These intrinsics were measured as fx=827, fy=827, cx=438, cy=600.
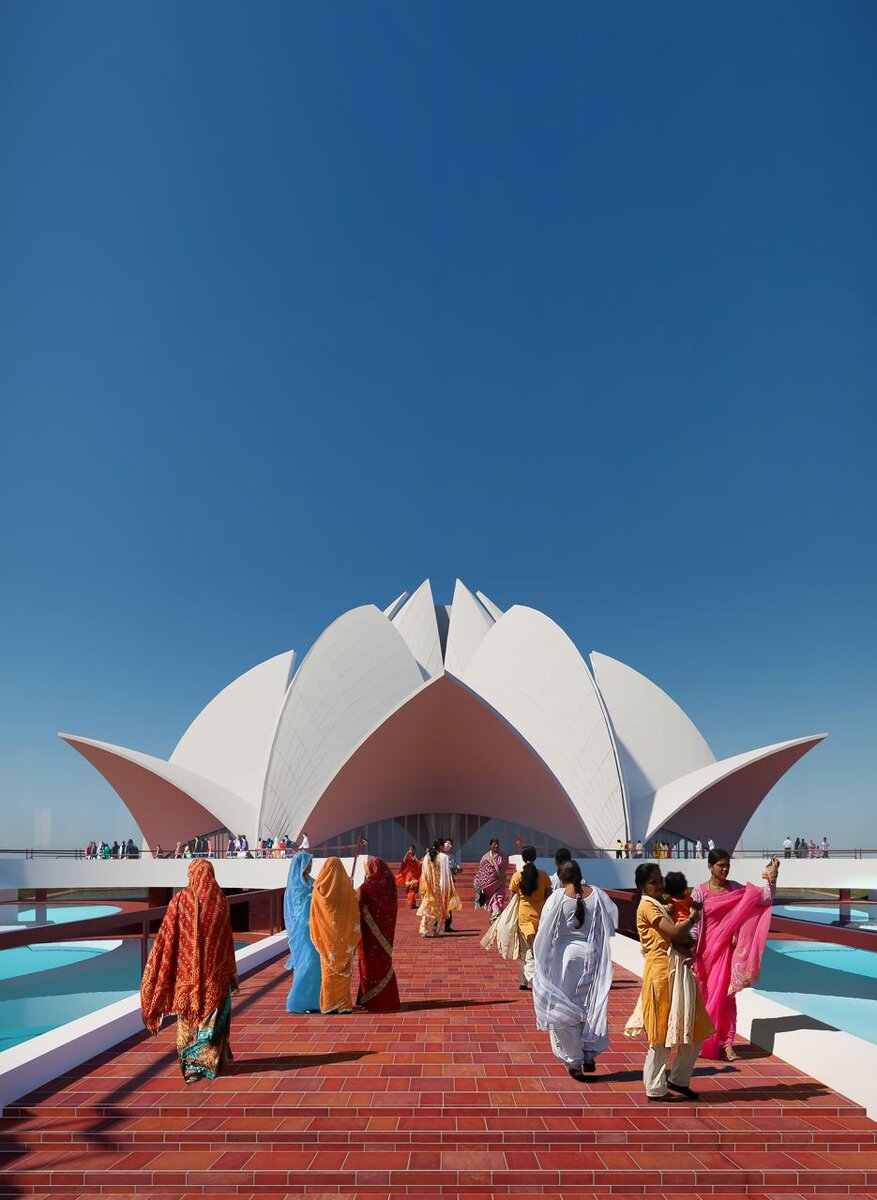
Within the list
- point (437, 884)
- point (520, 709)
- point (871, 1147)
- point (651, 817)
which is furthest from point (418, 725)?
point (871, 1147)

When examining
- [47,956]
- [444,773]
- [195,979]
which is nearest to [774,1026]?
[195,979]

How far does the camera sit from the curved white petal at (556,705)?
2238 cm

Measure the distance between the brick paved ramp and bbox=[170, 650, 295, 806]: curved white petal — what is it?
66.8 ft

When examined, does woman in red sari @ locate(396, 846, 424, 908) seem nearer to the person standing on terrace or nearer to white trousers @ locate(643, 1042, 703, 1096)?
the person standing on terrace

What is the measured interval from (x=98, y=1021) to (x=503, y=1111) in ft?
8.98

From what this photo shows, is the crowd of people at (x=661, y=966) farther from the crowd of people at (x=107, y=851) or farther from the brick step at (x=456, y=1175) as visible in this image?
the crowd of people at (x=107, y=851)

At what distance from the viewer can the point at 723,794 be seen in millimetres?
25328

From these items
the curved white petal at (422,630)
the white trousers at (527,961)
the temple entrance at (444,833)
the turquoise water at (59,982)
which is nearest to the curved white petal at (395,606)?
the curved white petal at (422,630)

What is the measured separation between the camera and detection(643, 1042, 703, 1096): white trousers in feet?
13.2

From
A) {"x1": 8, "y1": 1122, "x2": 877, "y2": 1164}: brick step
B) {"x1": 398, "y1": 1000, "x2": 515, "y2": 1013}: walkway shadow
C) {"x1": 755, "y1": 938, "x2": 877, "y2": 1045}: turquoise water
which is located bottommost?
{"x1": 755, "y1": 938, "x2": 877, "y2": 1045}: turquoise water

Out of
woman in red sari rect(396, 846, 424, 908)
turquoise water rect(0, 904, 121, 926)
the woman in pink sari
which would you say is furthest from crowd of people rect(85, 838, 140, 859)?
the woman in pink sari

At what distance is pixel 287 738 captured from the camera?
921 inches

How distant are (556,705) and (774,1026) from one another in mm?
19095

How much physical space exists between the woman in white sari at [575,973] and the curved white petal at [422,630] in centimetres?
2302
